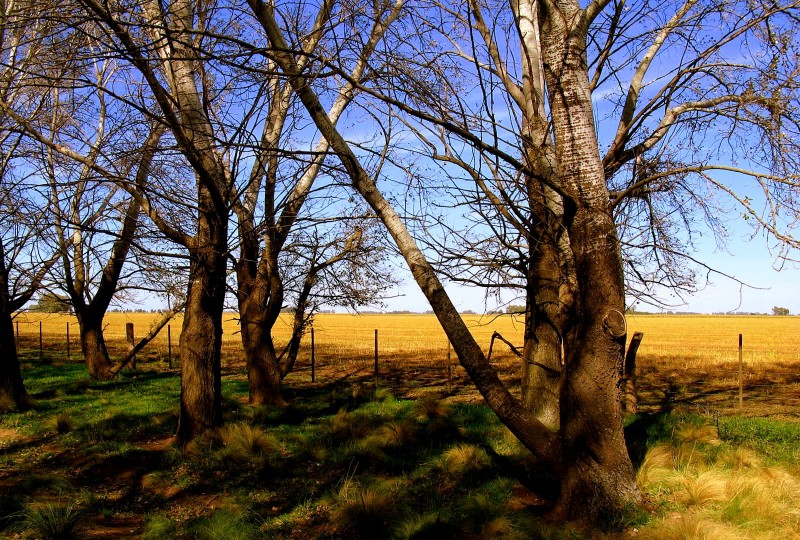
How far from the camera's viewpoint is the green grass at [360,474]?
4637 millimetres

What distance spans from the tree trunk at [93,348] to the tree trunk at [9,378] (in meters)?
3.61

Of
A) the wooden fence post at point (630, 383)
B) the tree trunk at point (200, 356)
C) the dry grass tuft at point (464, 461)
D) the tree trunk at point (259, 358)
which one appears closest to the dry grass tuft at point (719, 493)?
the dry grass tuft at point (464, 461)

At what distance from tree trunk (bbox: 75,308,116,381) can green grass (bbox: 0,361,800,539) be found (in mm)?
4601

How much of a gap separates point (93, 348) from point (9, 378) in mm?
3893

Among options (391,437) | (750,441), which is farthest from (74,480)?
(750,441)

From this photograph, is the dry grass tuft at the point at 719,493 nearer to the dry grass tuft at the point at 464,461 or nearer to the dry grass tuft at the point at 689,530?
the dry grass tuft at the point at 689,530

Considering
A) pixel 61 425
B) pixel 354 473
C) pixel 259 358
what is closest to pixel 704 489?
pixel 354 473

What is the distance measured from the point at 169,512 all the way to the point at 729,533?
481 centimetres

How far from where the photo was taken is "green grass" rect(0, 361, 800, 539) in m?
4.64

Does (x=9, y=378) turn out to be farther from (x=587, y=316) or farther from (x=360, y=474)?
(x=587, y=316)

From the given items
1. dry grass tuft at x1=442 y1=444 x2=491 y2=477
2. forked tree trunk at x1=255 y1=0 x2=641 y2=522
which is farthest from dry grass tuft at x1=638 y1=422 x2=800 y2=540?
dry grass tuft at x1=442 y1=444 x2=491 y2=477

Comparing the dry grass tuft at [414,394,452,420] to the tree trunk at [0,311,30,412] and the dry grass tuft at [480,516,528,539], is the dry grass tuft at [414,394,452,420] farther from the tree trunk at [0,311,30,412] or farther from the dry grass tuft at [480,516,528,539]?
the tree trunk at [0,311,30,412]

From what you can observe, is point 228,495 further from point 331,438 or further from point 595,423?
point 595,423

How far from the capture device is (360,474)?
615 centimetres
